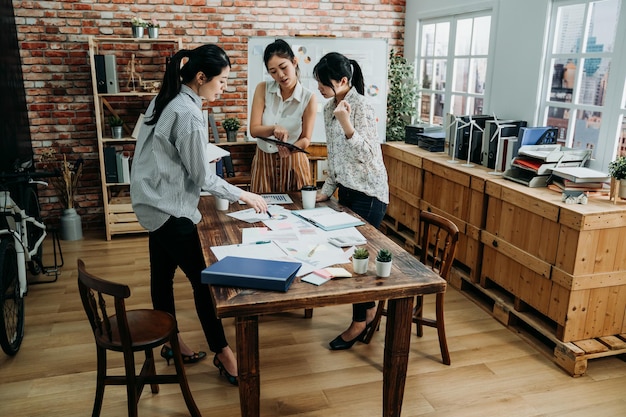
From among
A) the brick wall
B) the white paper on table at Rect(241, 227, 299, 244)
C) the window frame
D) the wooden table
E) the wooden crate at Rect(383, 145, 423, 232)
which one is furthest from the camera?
the brick wall

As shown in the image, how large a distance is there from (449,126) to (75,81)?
3.50m

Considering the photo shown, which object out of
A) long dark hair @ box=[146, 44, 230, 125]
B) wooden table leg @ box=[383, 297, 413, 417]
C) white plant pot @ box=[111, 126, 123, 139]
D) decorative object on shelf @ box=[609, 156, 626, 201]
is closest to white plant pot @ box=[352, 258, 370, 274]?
wooden table leg @ box=[383, 297, 413, 417]

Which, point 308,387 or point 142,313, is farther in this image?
point 308,387

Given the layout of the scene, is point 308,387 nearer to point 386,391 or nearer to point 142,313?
point 386,391

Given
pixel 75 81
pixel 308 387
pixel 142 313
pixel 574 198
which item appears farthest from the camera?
pixel 75 81

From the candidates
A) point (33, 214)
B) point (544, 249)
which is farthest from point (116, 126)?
point (544, 249)

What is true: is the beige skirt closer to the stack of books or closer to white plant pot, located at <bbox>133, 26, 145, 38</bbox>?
the stack of books

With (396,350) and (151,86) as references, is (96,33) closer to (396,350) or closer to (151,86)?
(151,86)

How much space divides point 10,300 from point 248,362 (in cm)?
205

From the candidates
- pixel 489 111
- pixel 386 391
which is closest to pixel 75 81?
pixel 489 111

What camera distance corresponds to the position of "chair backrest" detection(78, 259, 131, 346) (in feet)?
5.93

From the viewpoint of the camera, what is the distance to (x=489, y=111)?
423 cm

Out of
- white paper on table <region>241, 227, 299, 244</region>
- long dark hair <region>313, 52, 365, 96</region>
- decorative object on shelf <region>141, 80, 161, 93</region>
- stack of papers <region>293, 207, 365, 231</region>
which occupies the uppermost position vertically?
long dark hair <region>313, 52, 365, 96</region>

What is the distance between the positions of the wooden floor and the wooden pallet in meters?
0.06
